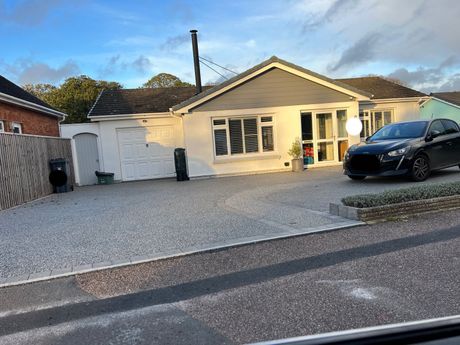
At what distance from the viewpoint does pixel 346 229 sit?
6.31 meters

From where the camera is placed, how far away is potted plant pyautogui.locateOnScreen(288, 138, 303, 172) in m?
17.0

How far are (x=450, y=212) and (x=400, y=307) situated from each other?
163 inches

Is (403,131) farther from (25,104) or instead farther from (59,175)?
(25,104)

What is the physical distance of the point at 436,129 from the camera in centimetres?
1149

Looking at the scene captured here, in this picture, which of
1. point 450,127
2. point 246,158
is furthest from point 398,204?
point 246,158

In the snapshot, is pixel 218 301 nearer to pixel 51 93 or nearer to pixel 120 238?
pixel 120 238

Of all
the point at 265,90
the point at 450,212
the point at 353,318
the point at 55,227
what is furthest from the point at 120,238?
the point at 265,90

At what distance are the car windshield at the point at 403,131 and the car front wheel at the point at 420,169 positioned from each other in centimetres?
72

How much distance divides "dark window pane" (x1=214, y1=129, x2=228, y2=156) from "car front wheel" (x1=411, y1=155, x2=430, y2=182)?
824cm

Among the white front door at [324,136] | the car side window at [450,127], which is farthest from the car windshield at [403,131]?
the white front door at [324,136]

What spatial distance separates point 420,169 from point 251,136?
793 cm

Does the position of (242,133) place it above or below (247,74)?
below

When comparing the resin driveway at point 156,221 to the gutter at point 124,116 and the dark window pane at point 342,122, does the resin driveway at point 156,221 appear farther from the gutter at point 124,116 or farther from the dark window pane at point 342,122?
the gutter at point 124,116

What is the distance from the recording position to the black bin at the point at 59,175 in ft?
48.3
